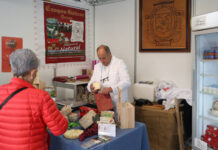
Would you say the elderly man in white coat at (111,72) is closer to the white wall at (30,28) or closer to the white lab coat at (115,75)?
the white lab coat at (115,75)

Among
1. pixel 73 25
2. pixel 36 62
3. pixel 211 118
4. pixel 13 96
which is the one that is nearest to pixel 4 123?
pixel 13 96

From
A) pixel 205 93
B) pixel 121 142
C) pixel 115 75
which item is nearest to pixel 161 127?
pixel 205 93

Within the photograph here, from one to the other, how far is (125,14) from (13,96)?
3321mm

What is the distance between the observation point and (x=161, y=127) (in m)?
3.42

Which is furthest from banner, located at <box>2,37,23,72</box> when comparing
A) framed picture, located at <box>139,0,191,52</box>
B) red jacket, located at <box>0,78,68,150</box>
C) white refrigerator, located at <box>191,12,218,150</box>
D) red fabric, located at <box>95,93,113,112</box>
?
white refrigerator, located at <box>191,12,218,150</box>

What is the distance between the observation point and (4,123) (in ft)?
5.05

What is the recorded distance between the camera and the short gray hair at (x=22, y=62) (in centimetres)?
151

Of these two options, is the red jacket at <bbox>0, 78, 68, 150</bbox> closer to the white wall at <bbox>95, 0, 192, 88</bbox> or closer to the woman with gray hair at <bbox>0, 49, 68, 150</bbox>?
the woman with gray hair at <bbox>0, 49, 68, 150</bbox>

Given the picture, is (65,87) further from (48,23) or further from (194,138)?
(194,138)

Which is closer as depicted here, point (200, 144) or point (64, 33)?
point (200, 144)

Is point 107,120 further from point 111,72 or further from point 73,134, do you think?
point 111,72

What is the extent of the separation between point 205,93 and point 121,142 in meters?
1.49

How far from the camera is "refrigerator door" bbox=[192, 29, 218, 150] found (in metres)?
2.87

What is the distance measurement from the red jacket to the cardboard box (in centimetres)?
219
